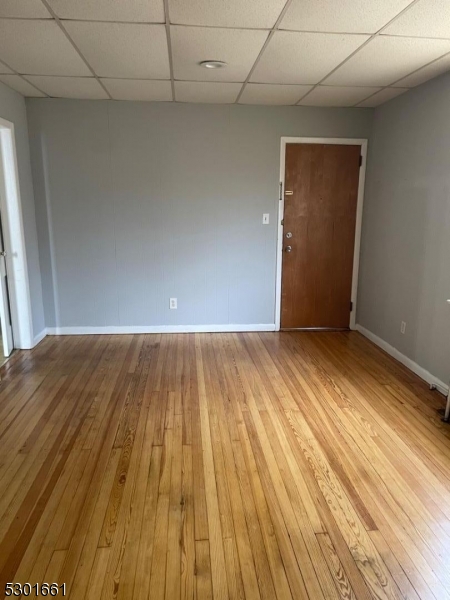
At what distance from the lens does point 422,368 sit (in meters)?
3.28

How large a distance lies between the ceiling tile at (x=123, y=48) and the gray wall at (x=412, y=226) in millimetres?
2124

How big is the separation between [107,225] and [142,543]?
3.21m

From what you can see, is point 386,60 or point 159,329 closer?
point 386,60

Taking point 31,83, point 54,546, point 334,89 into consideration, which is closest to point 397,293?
point 334,89

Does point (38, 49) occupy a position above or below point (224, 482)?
above

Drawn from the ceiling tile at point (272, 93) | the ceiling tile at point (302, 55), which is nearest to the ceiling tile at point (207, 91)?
the ceiling tile at point (272, 93)

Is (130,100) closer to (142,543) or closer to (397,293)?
(397,293)

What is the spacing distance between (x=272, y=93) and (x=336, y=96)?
62 centimetres

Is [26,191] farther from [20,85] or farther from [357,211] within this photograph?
[357,211]

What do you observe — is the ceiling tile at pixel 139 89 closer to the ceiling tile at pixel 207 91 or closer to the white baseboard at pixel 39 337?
the ceiling tile at pixel 207 91

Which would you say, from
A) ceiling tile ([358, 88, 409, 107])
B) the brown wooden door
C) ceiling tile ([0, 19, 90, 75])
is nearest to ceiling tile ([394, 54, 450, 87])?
ceiling tile ([358, 88, 409, 107])

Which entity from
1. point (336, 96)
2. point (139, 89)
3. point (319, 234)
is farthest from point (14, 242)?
point (336, 96)

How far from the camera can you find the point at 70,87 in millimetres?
3426

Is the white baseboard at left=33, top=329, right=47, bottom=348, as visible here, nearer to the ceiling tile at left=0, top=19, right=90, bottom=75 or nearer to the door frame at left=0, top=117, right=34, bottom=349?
→ the door frame at left=0, top=117, right=34, bottom=349
